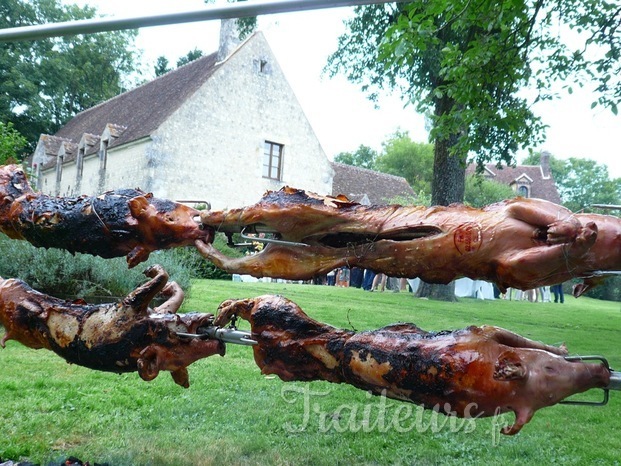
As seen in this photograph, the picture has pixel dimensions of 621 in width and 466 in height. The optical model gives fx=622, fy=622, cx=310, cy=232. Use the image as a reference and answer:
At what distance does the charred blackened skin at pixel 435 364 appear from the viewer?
2354 mm

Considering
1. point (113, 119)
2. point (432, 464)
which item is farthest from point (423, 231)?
point (113, 119)

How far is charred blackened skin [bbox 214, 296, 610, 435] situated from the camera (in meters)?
2.35

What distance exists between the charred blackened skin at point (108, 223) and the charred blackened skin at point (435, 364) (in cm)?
59

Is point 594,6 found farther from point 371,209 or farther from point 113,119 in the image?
point 113,119

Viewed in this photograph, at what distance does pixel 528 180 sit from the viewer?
179 feet

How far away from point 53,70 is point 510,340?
4705 cm

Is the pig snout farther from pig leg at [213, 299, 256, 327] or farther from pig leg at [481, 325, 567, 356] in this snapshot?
pig leg at [213, 299, 256, 327]

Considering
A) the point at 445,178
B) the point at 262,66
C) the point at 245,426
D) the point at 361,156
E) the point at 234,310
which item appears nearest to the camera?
the point at 234,310

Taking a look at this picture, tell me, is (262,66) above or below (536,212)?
above

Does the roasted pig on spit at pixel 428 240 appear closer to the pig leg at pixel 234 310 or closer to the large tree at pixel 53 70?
the pig leg at pixel 234 310

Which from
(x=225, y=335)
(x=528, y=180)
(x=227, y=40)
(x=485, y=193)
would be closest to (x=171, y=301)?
(x=225, y=335)

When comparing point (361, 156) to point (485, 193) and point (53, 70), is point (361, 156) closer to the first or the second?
point (485, 193)

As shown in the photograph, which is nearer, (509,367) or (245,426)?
(509,367)

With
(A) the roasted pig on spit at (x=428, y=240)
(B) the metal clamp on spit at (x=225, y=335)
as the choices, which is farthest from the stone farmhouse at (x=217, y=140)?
(A) the roasted pig on spit at (x=428, y=240)
